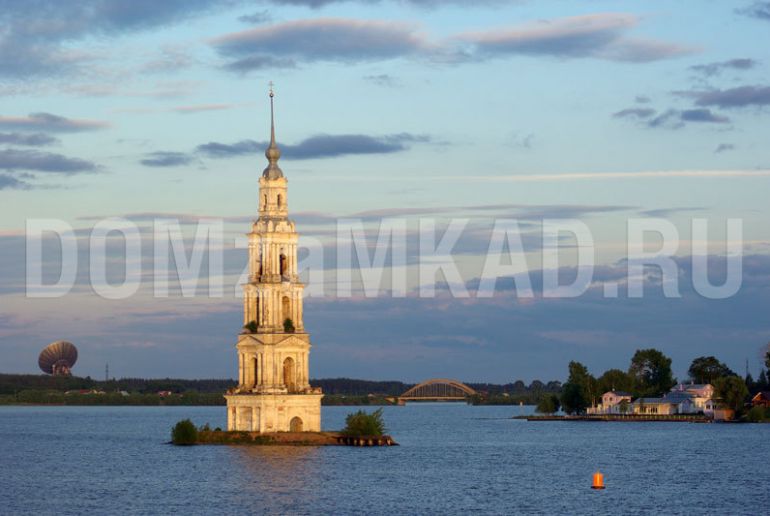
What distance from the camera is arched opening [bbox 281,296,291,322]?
4316 inches

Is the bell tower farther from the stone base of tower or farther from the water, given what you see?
the water

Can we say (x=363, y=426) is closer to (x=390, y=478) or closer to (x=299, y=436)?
→ (x=299, y=436)

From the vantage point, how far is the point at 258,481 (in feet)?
286

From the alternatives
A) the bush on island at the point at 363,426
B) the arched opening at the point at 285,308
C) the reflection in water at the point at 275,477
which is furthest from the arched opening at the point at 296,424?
the arched opening at the point at 285,308

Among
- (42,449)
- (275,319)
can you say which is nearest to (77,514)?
(275,319)

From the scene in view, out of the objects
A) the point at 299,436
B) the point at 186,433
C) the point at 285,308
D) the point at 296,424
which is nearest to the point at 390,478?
the point at 299,436

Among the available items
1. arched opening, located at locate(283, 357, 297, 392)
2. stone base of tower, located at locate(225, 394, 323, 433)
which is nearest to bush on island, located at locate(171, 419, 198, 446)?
stone base of tower, located at locate(225, 394, 323, 433)

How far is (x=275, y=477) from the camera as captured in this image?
89.6m

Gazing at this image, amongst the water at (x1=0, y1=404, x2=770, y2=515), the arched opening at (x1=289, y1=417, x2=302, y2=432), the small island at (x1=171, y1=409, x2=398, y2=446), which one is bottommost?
the water at (x1=0, y1=404, x2=770, y2=515)

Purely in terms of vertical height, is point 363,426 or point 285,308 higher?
point 285,308

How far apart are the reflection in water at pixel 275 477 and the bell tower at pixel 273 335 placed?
8.31 feet

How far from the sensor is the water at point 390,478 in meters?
76.8

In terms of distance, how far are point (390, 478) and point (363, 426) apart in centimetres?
2080

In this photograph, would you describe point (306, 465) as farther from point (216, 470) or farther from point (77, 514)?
point (77, 514)
